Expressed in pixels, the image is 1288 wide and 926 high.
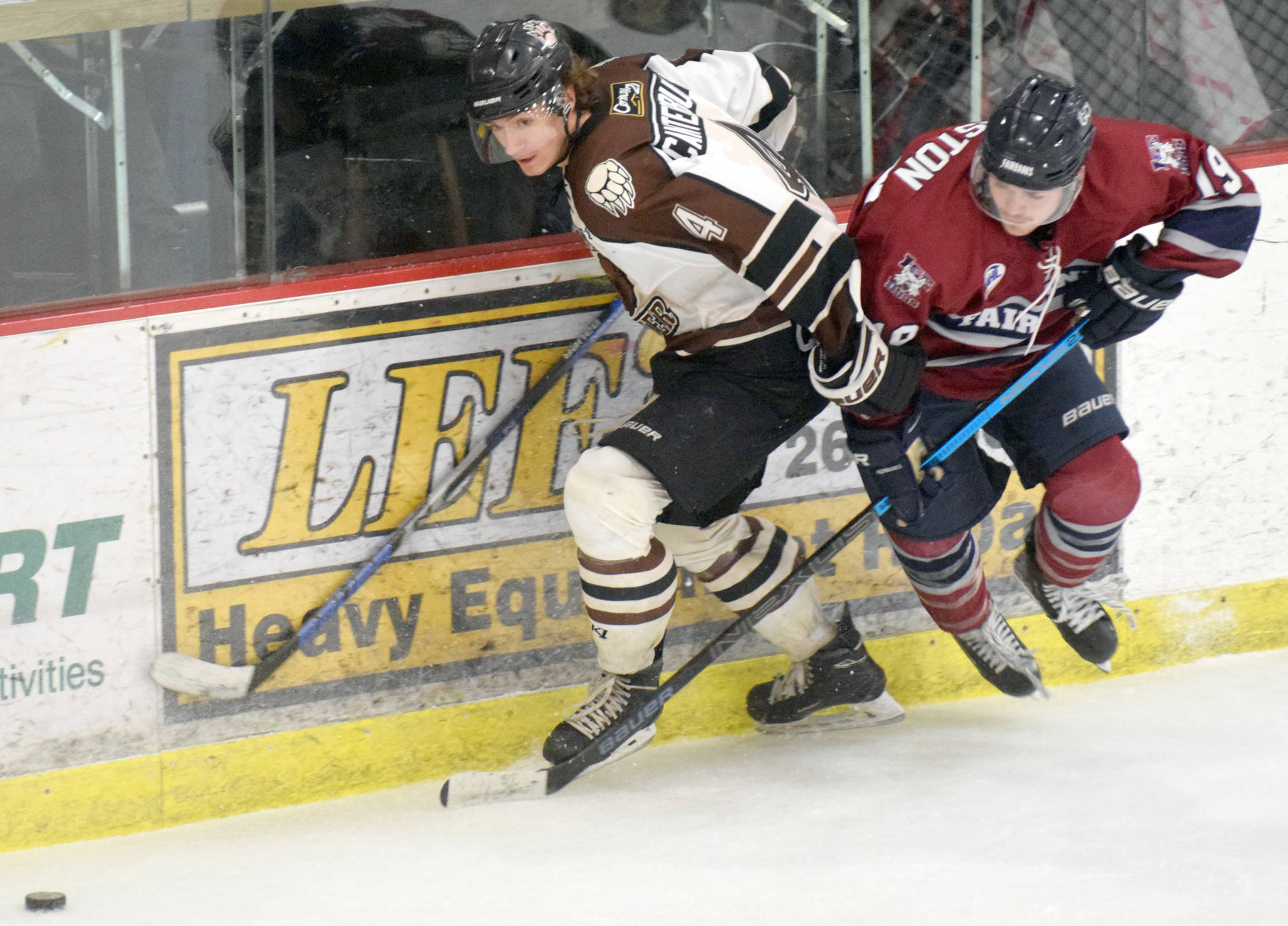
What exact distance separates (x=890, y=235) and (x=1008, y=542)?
954 mm

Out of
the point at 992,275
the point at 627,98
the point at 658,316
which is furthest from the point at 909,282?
the point at 627,98

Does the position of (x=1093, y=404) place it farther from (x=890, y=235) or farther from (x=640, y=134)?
(x=640, y=134)

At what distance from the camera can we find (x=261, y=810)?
2.47 meters

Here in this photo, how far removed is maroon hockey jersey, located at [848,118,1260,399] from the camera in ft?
6.80

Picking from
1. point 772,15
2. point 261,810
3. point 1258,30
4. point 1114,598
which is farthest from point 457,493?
point 1258,30

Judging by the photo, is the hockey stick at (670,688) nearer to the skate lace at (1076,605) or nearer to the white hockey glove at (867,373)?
the white hockey glove at (867,373)

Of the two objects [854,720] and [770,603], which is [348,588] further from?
[854,720]

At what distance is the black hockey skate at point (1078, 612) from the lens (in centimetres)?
242

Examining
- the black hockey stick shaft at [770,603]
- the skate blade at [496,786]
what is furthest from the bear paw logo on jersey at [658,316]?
the skate blade at [496,786]

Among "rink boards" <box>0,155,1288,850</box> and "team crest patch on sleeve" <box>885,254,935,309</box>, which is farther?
"rink boards" <box>0,155,1288,850</box>

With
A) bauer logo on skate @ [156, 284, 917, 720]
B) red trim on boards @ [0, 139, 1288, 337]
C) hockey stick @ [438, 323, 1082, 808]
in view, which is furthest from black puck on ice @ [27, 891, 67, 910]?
red trim on boards @ [0, 139, 1288, 337]

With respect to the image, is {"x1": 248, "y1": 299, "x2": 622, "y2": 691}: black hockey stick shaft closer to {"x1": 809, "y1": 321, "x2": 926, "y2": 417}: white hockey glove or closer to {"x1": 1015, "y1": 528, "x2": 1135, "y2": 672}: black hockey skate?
{"x1": 809, "y1": 321, "x2": 926, "y2": 417}: white hockey glove

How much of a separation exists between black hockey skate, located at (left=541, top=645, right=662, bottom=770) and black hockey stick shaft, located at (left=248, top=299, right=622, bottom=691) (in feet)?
1.49

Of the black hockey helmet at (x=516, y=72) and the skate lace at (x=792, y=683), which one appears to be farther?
the skate lace at (x=792, y=683)
